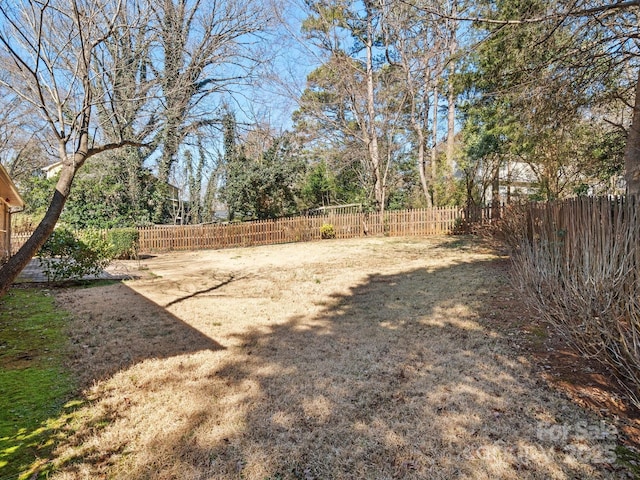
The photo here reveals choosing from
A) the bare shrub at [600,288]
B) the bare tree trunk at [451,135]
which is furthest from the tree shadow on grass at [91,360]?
the bare tree trunk at [451,135]

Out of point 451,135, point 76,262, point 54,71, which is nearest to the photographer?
point 54,71

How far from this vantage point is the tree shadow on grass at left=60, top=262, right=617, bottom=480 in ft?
6.81

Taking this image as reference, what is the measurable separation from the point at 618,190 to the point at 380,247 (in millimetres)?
9818

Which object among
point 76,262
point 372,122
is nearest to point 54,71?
point 76,262

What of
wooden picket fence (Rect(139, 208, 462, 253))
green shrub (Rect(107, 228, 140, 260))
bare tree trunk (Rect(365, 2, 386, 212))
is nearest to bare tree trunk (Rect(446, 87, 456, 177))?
bare tree trunk (Rect(365, 2, 386, 212))

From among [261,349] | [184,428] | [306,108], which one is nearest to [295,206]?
[306,108]

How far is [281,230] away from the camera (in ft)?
53.5

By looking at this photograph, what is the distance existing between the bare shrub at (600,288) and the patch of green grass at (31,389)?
12.0ft

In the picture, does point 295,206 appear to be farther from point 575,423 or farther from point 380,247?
point 575,423

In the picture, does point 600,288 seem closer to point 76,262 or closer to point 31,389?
point 31,389

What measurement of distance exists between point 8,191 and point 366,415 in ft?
39.2

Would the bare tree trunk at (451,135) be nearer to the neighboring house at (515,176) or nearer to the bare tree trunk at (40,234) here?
the neighboring house at (515,176)

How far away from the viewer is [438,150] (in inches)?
866

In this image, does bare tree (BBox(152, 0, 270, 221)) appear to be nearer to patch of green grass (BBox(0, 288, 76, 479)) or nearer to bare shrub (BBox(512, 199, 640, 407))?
patch of green grass (BBox(0, 288, 76, 479))
